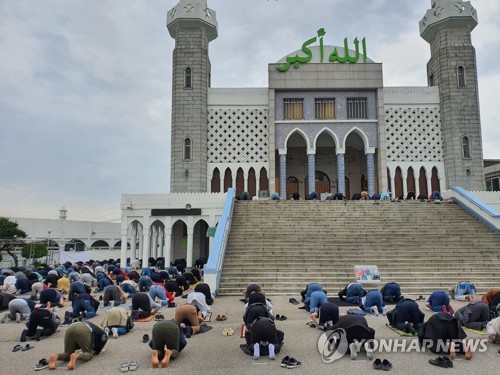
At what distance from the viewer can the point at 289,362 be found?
216 inches

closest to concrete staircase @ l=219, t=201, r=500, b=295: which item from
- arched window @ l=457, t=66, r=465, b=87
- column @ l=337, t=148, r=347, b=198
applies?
column @ l=337, t=148, r=347, b=198

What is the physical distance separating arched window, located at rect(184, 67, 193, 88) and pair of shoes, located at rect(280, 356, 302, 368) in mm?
21682

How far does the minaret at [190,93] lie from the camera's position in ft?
80.1

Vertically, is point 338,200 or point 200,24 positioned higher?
point 200,24

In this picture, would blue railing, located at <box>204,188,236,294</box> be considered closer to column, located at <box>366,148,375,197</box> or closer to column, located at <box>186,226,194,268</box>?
column, located at <box>186,226,194,268</box>

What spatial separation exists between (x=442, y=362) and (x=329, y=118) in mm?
20704

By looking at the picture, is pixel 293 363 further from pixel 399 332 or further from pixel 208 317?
pixel 208 317

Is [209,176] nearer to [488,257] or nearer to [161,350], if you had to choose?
[488,257]

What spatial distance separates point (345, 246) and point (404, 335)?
756 centimetres

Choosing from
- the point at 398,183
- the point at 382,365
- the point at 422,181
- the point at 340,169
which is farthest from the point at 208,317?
the point at 422,181

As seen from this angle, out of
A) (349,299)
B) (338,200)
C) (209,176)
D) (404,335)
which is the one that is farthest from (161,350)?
(209,176)

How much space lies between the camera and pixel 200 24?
2552cm

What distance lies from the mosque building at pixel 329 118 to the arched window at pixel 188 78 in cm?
6

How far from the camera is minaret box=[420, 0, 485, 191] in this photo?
2419cm
